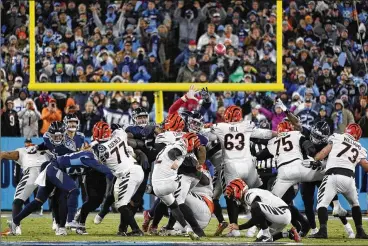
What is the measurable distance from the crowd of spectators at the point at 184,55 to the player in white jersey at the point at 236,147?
14.4ft

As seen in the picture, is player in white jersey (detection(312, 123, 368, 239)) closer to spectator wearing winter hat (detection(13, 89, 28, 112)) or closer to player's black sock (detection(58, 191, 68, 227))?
player's black sock (detection(58, 191, 68, 227))

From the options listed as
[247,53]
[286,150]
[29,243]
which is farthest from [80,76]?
[29,243]

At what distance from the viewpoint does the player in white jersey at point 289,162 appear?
16.4 m

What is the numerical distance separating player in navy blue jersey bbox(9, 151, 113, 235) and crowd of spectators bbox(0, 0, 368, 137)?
4864mm

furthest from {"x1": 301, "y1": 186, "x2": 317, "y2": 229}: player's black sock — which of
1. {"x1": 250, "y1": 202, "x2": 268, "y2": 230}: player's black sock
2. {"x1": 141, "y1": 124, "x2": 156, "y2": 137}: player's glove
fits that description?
{"x1": 141, "y1": 124, "x2": 156, "y2": 137}: player's glove

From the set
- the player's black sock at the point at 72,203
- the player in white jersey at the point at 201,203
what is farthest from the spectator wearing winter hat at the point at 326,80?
the player's black sock at the point at 72,203

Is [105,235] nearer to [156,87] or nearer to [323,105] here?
[156,87]

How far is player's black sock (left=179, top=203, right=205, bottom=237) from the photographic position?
608 inches

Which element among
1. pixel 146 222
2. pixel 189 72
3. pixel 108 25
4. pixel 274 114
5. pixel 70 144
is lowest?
pixel 146 222

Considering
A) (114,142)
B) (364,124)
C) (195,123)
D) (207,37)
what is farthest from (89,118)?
(114,142)

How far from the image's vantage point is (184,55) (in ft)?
73.2

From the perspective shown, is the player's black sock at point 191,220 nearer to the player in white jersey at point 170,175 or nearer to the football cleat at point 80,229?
the player in white jersey at point 170,175

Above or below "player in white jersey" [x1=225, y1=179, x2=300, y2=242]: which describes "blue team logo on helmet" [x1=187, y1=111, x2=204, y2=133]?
above

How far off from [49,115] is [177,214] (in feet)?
20.7
